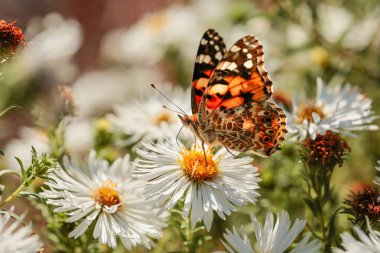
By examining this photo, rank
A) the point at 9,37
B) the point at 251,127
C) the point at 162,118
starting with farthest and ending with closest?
the point at 162,118 < the point at 251,127 < the point at 9,37

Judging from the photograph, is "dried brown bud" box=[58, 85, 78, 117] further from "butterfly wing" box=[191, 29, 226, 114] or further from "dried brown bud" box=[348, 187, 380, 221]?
"dried brown bud" box=[348, 187, 380, 221]

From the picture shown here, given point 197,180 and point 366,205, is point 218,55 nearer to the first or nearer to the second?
point 197,180

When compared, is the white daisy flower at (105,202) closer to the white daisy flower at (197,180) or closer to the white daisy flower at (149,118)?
the white daisy flower at (197,180)

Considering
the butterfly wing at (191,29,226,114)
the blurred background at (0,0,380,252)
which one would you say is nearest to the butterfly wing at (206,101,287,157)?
the butterfly wing at (191,29,226,114)

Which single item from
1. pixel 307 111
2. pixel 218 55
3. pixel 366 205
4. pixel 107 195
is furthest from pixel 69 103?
pixel 366 205

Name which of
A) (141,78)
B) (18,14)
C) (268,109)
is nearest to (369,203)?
(268,109)

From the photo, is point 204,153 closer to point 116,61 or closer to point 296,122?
point 296,122
